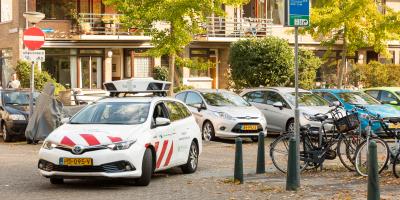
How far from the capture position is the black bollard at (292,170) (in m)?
11.3

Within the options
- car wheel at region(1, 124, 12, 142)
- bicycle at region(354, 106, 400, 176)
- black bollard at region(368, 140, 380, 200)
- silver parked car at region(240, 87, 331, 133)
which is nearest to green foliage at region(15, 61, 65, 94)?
car wheel at region(1, 124, 12, 142)

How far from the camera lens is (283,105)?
2300 cm

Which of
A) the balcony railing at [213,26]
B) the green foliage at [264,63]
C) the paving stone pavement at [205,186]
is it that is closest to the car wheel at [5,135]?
the paving stone pavement at [205,186]

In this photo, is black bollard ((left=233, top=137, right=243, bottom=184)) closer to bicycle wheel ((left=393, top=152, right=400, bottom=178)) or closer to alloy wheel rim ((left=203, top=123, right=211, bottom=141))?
bicycle wheel ((left=393, top=152, right=400, bottom=178))

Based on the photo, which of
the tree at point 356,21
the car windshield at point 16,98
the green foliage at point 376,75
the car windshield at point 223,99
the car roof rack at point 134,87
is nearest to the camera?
the car roof rack at point 134,87

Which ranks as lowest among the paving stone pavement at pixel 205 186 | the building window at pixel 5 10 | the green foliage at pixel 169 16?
the paving stone pavement at pixel 205 186

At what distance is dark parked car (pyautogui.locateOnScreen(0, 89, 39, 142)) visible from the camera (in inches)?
856

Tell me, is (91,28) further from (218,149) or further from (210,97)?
(218,149)

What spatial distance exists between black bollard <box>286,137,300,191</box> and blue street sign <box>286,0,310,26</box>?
73.2 inches

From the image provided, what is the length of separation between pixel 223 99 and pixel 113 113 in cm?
998

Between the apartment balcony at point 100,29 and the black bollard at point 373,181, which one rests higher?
the apartment balcony at point 100,29

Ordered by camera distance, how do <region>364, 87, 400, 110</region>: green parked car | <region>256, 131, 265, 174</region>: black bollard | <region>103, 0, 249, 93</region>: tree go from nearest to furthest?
<region>256, 131, 265, 174</region>: black bollard → <region>364, 87, 400, 110</region>: green parked car → <region>103, 0, 249, 93</region>: tree

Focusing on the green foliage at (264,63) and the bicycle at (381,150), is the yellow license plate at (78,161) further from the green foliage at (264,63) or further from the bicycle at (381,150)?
the green foliage at (264,63)

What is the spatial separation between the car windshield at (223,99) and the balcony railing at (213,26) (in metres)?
15.2
